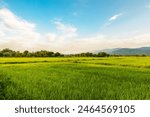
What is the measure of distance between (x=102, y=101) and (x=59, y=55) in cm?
6706

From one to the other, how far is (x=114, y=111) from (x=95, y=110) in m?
0.47

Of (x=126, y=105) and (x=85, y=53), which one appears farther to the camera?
(x=85, y=53)

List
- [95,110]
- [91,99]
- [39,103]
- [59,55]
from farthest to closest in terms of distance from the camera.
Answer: [59,55] → [91,99] → [39,103] → [95,110]

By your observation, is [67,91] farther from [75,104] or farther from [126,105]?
[126,105]

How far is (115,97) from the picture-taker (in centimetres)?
760

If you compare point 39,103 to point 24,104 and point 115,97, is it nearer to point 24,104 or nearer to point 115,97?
point 24,104

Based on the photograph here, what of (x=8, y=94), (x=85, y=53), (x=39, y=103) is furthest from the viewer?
(x=85, y=53)

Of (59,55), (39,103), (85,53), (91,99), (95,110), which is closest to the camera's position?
(95,110)

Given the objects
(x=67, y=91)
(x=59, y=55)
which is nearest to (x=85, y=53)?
(x=59, y=55)

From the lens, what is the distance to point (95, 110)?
20.4 feet

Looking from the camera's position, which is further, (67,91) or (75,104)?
(67,91)

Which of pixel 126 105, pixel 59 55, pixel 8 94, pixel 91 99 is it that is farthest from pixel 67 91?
pixel 59 55

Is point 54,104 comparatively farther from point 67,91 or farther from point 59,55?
point 59,55

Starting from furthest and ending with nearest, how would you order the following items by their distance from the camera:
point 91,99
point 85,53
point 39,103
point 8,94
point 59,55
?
1. point 85,53
2. point 59,55
3. point 8,94
4. point 91,99
5. point 39,103
